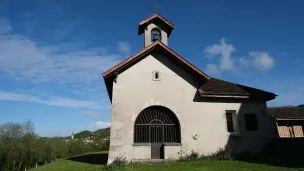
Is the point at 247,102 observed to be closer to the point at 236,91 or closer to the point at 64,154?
the point at 236,91

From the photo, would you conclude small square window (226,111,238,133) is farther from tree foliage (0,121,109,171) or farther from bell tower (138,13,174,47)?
tree foliage (0,121,109,171)

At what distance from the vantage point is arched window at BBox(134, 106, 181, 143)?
44.1 feet

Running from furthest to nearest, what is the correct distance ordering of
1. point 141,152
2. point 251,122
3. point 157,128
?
point 251,122 → point 157,128 → point 141,152

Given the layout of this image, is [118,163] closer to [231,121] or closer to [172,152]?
[172,152]

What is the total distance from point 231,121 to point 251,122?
4.43ft

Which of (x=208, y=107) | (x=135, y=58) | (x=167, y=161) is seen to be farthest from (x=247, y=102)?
(x=135, y=58)

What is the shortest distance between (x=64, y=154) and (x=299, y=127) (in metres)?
49.3

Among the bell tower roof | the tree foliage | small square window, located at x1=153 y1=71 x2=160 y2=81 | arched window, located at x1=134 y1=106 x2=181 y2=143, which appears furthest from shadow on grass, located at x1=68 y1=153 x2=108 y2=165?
the tree foliage

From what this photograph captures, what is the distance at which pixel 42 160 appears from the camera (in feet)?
153

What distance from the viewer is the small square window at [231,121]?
48.6 feet

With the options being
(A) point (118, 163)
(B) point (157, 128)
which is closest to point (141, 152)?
(A) point (118, 163)

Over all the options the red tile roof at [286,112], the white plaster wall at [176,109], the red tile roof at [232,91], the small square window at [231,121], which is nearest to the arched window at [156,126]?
the white plaster wall at [176,109]

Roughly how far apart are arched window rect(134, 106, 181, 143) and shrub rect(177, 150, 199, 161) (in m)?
0.82

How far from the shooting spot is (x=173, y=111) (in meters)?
13.8
